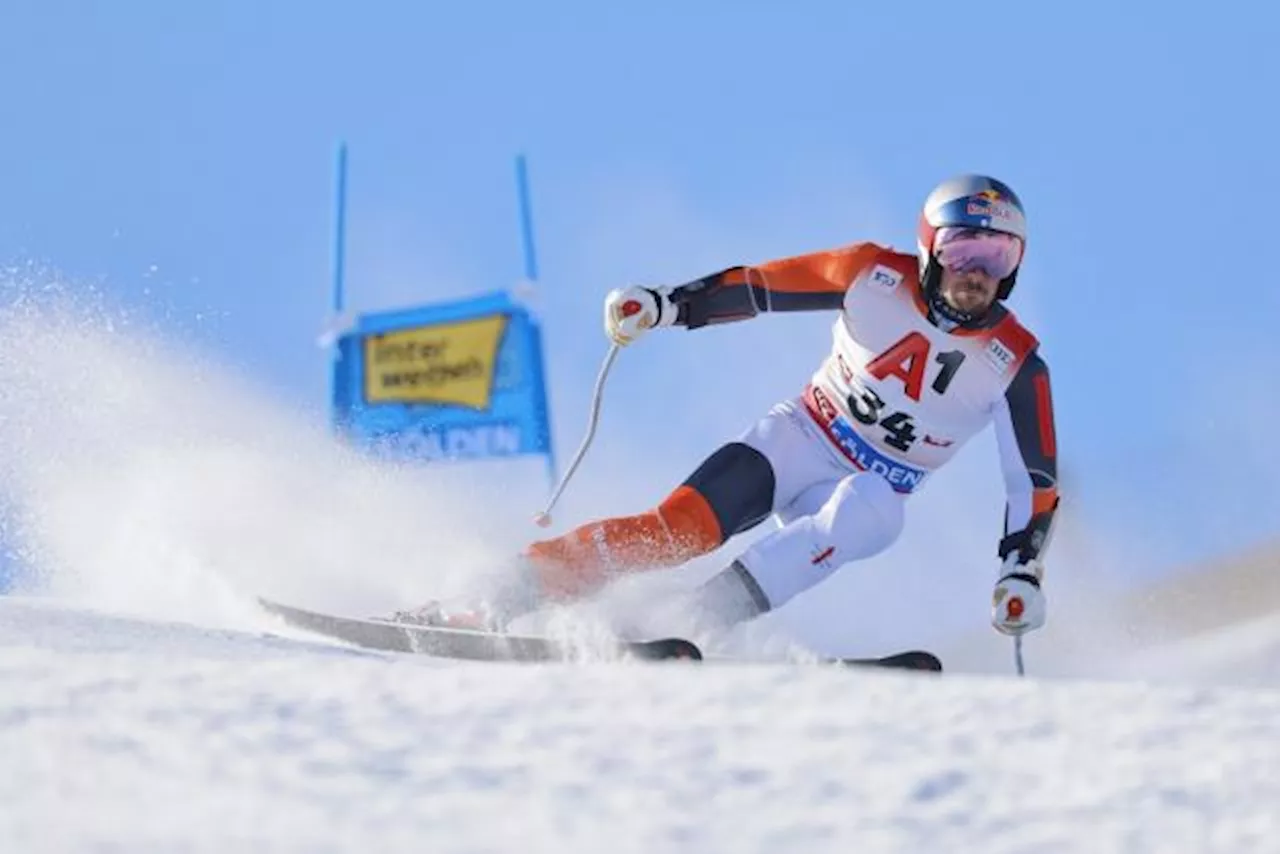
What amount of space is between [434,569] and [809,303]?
1618 mm

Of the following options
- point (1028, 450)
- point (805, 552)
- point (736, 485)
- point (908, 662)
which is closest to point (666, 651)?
point (908, 662)

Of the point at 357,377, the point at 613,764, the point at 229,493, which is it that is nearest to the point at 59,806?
the point at 613,764

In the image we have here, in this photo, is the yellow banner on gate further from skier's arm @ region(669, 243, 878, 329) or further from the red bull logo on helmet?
the red bull logo on helmet

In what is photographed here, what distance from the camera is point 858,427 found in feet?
16.3

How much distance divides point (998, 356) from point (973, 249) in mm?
347

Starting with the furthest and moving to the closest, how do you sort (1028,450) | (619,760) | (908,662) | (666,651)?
(1028,450), (908,662), (666,651), (619,760)

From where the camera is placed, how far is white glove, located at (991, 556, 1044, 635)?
4391 millimetres

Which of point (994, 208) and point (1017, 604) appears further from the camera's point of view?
point (994, 208)

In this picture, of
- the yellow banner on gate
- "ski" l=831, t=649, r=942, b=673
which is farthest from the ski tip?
the yellow banner on gate

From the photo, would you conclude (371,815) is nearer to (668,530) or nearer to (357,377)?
(668,530)

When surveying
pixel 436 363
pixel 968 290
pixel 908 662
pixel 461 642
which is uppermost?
pixel 436 363

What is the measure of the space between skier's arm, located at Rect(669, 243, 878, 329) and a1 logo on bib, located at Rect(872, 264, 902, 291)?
0.07 meters

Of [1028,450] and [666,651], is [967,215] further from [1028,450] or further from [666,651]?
[666,651]

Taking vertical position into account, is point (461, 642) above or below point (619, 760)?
above
